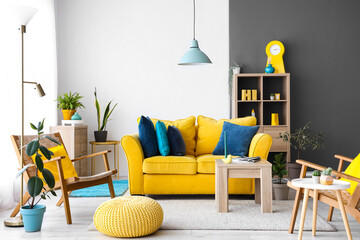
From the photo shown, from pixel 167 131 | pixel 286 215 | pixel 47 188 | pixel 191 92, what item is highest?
pixel 191 92

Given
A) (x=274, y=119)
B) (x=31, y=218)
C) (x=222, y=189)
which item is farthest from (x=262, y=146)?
(x=31, y=218)

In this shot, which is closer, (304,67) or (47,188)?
(47,188)

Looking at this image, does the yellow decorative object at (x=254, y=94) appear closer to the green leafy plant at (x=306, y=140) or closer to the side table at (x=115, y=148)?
the green leafy plant at (x=306, y=140)

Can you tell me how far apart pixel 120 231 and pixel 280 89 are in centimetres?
427

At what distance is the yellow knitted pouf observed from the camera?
3.40m

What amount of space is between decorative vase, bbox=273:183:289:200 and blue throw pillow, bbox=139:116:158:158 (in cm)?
148

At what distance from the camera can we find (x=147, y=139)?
518 centimetres

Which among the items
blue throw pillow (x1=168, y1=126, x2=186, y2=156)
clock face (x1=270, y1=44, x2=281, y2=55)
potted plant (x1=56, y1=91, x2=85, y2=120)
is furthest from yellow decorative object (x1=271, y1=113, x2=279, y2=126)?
potted plant (x1=56, y1=91, x2=85, y2=120)

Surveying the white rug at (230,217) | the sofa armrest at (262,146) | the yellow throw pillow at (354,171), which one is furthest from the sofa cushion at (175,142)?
the yellow throw pillow at (354,171)

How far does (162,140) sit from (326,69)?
3.21m

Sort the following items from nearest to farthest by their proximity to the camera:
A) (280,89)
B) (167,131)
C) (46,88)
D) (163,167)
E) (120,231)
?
1. (120,231)
2. (163,167)
3. (167,131)
4. (46,88)
5. (280,89)

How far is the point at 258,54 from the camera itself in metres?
6.93

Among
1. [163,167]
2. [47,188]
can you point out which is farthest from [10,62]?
[163,167]

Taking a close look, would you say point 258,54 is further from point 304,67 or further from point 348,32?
point 348,32
